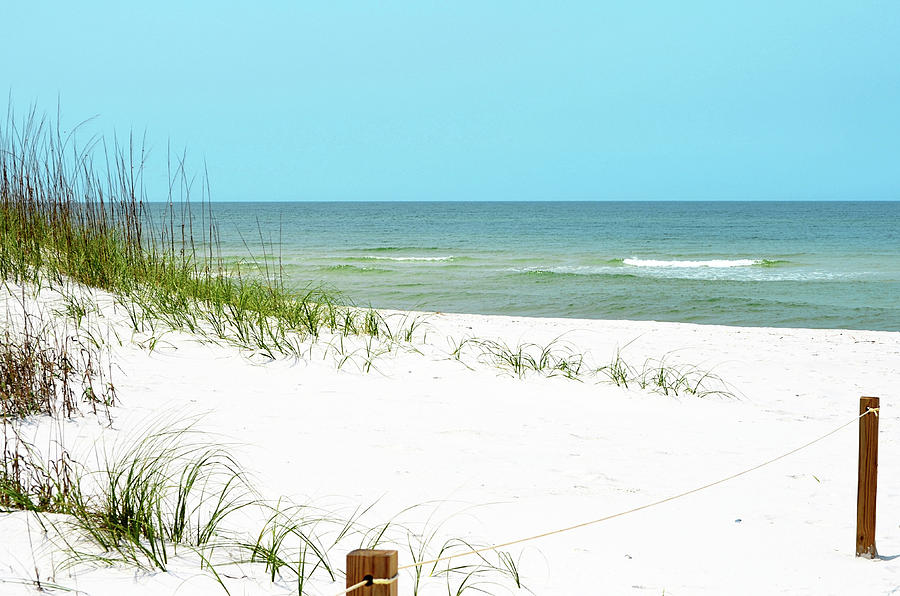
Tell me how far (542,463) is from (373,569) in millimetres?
2592

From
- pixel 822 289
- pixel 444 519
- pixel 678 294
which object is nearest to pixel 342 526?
pixel 444 519

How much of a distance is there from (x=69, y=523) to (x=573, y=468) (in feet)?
7.49

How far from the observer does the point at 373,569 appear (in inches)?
50.5

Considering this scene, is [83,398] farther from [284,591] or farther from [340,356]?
[284,591]

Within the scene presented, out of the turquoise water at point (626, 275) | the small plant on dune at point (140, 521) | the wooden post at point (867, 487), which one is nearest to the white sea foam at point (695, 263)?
the turquoise water at point (626, 275)

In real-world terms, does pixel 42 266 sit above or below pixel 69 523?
above

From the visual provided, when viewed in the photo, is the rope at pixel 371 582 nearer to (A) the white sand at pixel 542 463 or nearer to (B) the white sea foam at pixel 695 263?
(A) the white sand at pixel 542 463

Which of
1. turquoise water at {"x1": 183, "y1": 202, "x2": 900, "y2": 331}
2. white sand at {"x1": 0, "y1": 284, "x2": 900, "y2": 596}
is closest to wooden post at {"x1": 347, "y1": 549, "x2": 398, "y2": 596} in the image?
white sand at {"x1": 0, "y1": 284, "x2": 900, "y2": 596}

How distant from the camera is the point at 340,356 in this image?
526 centimetres

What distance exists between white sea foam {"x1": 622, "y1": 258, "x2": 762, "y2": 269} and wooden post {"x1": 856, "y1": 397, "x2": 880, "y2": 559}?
61.6ft

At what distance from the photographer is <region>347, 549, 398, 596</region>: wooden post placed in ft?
4.17

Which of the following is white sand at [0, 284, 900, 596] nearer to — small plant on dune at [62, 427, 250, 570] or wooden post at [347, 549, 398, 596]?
small plant on dune at [62, 427, 250, 570]

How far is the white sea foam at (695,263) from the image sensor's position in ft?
70.0

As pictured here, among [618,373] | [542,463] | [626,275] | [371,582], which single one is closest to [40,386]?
[542,463]
